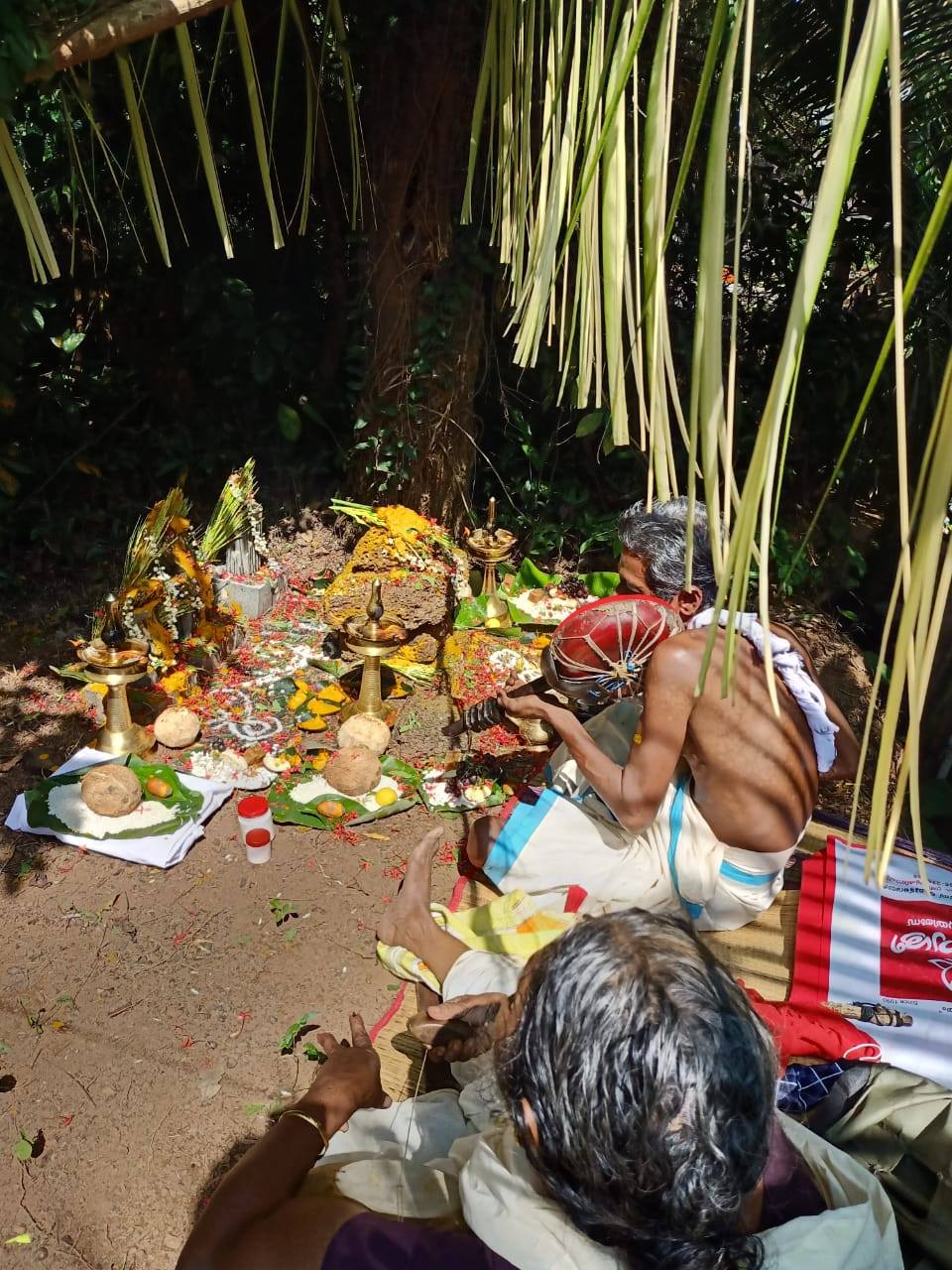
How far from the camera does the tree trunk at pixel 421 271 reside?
15.7 feet

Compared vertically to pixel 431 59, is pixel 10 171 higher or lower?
lower

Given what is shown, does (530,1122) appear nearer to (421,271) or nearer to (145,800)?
(145,800)

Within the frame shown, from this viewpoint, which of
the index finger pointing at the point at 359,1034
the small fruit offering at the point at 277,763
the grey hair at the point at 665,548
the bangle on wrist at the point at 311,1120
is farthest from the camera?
the small fruit offering at the point at 277,763

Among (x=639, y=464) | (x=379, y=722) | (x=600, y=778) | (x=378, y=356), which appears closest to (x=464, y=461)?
(x=378, y=356)

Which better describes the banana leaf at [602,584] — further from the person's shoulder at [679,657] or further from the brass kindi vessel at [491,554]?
the person's shoulder at [679,657]

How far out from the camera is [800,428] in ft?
18.4

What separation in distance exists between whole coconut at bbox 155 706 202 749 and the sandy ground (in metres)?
0.54

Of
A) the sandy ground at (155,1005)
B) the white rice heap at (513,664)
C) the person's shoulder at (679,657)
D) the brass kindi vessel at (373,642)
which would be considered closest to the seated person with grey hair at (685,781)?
the person's shoulder at (679,657)

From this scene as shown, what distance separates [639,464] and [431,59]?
2.77 metres

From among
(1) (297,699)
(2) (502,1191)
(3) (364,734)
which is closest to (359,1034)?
(2) (502,1191)

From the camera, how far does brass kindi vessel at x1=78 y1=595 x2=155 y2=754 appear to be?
371 centimetres

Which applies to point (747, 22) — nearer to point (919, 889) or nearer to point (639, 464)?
point (919, 889)

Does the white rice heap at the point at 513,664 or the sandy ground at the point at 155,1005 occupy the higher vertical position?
the white rice heap at the point at 513,664

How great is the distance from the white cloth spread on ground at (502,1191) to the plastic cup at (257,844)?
5.44ft
